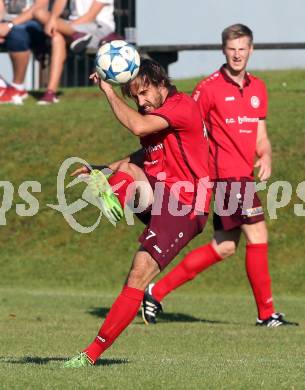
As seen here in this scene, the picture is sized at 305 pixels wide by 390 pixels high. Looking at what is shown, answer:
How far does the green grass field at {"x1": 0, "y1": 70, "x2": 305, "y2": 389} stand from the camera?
27.1 ft

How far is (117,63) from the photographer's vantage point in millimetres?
8695

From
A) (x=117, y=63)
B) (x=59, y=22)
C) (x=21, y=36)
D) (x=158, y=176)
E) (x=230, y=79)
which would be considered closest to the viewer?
(x=117, y=63)

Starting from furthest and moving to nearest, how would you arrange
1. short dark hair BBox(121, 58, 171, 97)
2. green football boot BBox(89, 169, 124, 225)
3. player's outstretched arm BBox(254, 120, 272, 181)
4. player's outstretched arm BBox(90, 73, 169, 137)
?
1. player's outstretched arm BBox(254, 120, 272, 181)
2. green football boot BBox(89, 169, 124, 225)
3. short dark hair BBox(121, 58, 171, 97)
4. player's outstretched arm BBox(90, 73, 169, 137)

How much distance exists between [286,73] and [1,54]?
502 centimetres

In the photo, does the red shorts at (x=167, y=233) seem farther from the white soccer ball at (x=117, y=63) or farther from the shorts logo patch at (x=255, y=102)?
the shorts logo patch at (x=255, y=102)

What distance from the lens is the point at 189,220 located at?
8.87 m

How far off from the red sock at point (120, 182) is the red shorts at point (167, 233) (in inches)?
37.6

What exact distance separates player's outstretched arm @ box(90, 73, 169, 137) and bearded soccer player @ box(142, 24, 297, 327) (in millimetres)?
3561

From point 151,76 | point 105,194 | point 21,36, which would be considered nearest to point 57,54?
point 21,36

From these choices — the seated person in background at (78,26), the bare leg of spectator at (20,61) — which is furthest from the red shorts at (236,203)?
the bare leg of spectator at (20,61)

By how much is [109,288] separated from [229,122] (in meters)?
4.31

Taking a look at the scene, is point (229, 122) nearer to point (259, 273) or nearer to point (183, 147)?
point (259, 273)

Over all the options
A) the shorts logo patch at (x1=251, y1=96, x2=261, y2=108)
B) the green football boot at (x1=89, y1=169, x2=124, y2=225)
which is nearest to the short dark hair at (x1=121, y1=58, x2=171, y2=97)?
the green football boot at (x1=89, y1=169, x2=124, y2=225)

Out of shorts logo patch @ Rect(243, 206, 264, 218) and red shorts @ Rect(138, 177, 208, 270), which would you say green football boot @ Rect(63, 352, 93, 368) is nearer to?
red shorts @ Rect(138, 177, 208, 270)
